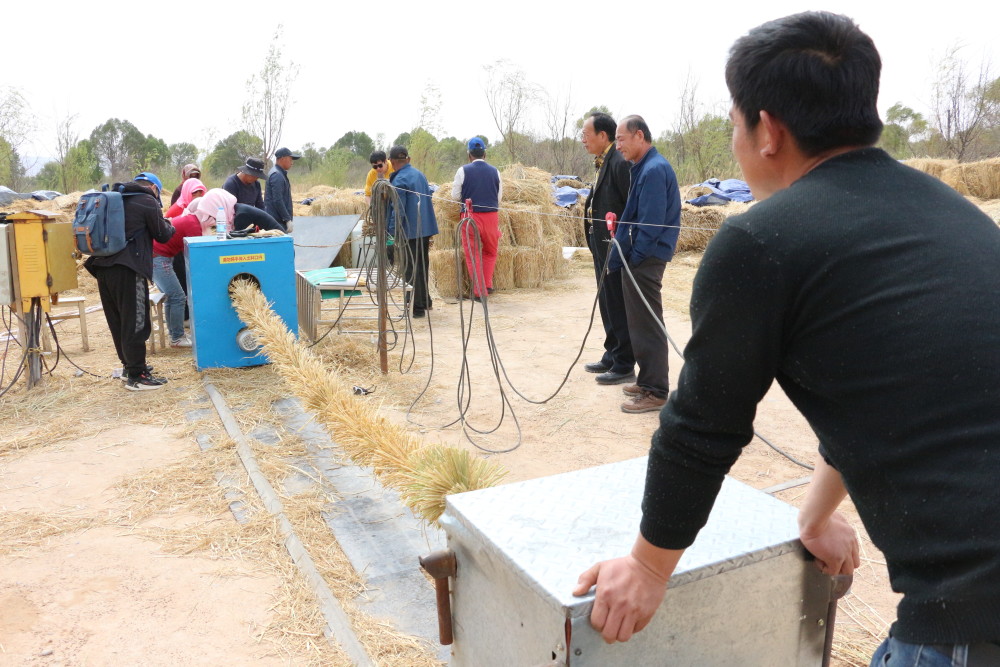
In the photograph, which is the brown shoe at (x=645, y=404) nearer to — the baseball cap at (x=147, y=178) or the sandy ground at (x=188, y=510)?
the sandy ground at (x=188, y=510)

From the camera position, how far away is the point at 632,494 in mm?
1681

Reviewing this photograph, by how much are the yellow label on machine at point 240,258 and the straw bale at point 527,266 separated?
4.94 metres

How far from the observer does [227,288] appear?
6.48 metres

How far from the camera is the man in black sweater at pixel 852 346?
1.00 metres

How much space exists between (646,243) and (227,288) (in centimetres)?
346

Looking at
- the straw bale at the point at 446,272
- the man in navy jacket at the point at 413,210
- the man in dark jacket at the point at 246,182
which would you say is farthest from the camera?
the straw bale at the point at 446,272

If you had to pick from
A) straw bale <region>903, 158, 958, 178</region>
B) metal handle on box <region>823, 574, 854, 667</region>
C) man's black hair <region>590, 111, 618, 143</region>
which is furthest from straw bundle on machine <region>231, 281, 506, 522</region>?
straw bale <region>903, 158, 958, 178</region>

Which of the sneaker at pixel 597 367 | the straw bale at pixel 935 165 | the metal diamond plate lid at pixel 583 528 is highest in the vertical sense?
the straw bale at pixel 935 165

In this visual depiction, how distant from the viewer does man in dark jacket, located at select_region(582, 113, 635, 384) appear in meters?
6.14

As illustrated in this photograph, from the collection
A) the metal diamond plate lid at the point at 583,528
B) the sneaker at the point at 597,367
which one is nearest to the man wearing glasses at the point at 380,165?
the sneaker at the point at 597,367

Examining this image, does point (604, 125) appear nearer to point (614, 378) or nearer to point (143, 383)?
point (614, 378)

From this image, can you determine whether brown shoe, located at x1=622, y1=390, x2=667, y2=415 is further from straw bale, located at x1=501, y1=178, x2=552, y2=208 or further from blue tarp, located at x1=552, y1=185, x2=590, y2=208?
blue tarp, located at x1=552, y1=185, x2=590, y2=208

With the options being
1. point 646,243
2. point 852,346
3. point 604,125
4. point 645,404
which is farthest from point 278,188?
point 852,346

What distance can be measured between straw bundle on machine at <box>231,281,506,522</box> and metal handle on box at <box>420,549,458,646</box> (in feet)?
1.95
